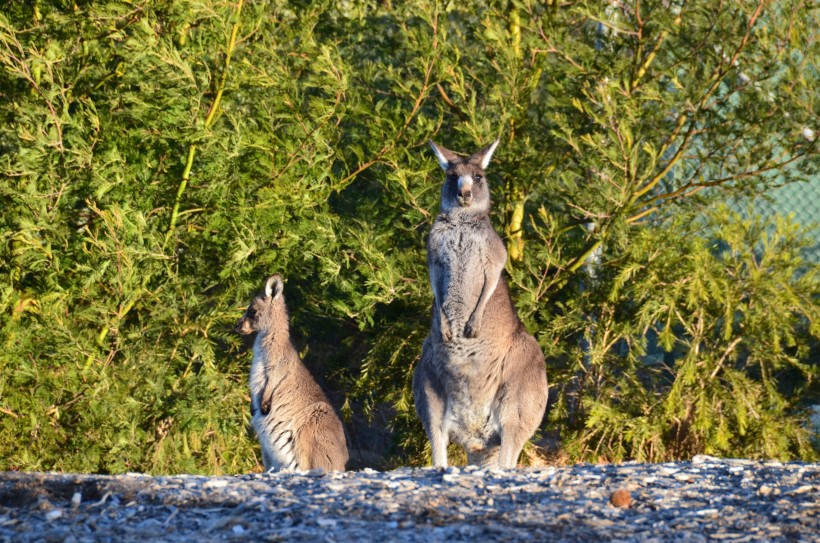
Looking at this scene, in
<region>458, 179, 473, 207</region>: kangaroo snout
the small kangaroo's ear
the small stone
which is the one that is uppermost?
<region>458, 179, 473, 207</region>: kangaroo snout

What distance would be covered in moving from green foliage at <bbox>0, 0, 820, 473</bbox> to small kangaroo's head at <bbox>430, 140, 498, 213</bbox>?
3.86 feet

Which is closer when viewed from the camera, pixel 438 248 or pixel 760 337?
pixel 438 248

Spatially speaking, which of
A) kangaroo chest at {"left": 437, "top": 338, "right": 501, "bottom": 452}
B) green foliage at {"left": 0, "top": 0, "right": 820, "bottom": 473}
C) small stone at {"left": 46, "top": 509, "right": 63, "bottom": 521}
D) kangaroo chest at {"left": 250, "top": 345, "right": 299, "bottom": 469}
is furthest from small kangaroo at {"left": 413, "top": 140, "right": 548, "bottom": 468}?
small stone at {"left": 46, "top": 509, "right": 63, "bottom": 521}

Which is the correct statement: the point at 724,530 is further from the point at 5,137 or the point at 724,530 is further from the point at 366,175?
the point at 5,137

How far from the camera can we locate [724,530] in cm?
417

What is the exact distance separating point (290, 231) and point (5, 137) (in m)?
2.62

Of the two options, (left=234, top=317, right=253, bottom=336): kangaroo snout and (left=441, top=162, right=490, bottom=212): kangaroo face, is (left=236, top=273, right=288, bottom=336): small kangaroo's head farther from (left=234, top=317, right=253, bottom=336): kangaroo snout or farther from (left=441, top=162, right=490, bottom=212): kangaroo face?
(left=441, top=162, right=490, bottom=212): kangaroo face

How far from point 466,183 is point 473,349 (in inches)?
37.1

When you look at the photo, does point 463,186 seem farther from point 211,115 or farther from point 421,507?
point 421,507

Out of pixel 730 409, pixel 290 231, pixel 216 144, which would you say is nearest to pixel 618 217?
pixel 730 409

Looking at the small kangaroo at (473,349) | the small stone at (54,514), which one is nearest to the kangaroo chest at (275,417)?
the small kangaroo at (473,349)

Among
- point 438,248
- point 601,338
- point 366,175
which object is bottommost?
point 601,338

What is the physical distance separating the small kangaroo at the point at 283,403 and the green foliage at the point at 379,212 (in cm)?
43

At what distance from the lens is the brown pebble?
4.54 m
